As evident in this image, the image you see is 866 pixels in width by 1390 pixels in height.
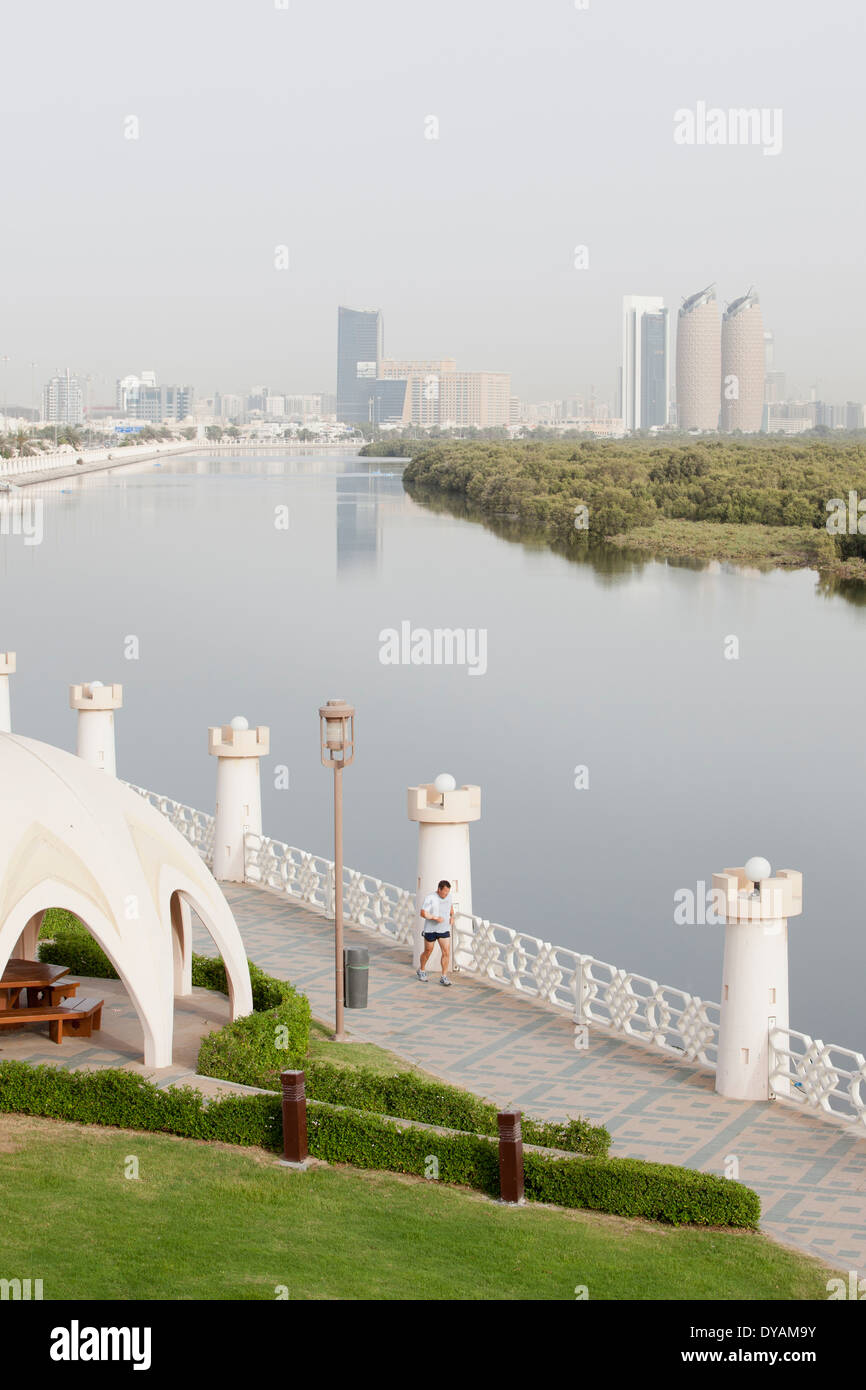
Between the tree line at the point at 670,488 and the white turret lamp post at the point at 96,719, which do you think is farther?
the tree line at the point at 670,488

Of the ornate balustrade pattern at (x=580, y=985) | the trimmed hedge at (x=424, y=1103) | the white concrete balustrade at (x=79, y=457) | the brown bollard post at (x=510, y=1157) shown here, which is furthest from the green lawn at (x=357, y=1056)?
the white concrete balustrade at (x=79, y=457)

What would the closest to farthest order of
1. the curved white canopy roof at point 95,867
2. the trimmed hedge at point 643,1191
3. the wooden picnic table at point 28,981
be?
the trimmed hedge at point 643,1191 < the curved white canopy roof at point 95,867 < the wooden picnic table at point 28,981

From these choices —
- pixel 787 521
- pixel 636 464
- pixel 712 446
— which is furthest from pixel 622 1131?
pixel 712 446

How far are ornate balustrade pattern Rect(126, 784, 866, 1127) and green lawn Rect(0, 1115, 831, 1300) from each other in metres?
2.58

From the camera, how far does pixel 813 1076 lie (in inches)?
435

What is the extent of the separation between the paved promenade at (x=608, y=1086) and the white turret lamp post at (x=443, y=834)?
2.16ft

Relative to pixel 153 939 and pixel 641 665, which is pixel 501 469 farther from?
pixel 153 939

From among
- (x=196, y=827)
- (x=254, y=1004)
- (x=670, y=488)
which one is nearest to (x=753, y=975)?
(x=254, y=1004)

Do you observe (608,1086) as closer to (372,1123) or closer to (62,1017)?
Result: (372,1123)

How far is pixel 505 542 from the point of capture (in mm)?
66562

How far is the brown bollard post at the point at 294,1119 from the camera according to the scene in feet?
31.0

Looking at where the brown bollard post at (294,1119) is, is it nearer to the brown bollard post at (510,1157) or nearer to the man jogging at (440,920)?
the brown bollard post at (510,1157)

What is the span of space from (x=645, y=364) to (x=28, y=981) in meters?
160

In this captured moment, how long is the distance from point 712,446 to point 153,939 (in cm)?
8326
